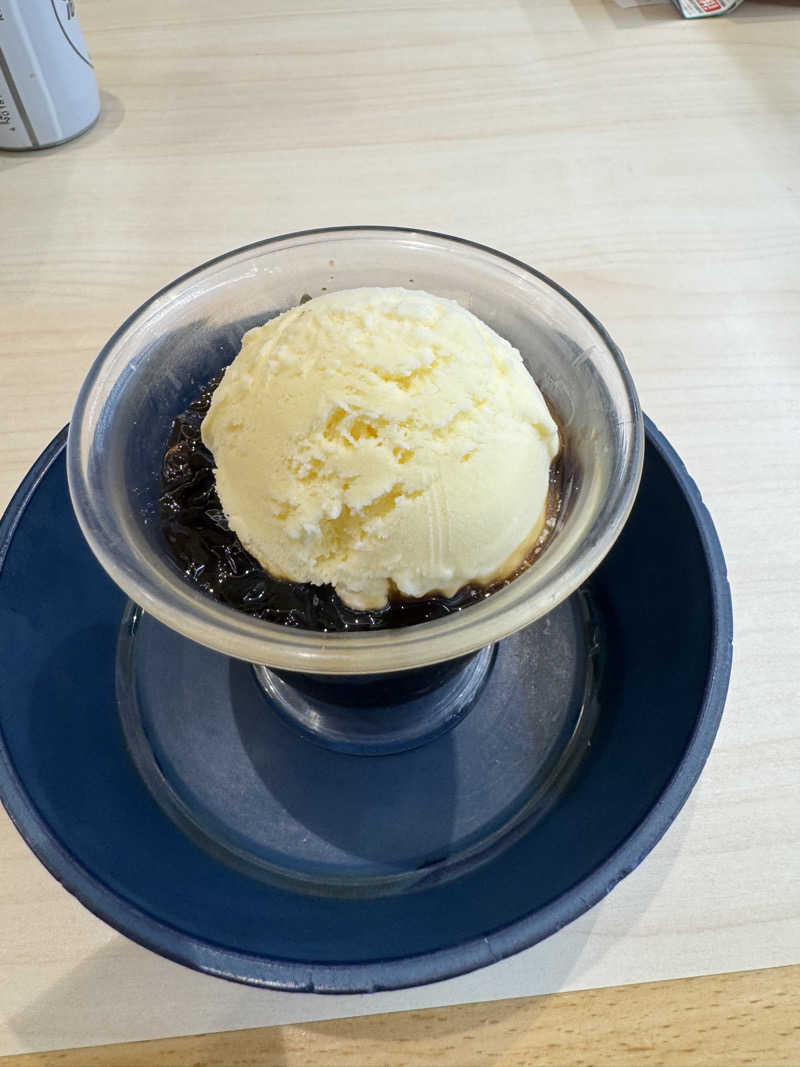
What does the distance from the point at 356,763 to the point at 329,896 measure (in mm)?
126

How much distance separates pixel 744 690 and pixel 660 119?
1.14 meters

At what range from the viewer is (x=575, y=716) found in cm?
78

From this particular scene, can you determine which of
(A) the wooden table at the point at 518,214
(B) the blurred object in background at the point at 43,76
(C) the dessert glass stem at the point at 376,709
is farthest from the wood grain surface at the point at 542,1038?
(B) the blurred object in background at the point at 43,76

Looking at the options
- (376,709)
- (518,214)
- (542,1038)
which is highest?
(518,214)

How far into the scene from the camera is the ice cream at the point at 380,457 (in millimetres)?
640

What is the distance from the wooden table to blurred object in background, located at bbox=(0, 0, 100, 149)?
0.12ft

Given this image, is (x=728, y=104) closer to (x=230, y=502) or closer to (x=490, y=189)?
(x=490, y=189)

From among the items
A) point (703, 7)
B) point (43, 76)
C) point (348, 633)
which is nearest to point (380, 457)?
point (348, 633)

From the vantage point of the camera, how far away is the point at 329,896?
0.68 meters

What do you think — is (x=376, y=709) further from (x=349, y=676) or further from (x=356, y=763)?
(x=349, y=676)

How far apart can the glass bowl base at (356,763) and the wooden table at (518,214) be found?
5.1 inches

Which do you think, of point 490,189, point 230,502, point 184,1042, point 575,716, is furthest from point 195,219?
point 184,1042

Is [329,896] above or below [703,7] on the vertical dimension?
below

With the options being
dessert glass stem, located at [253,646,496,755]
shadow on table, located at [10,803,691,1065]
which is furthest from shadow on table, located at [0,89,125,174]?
shadow on table, located at [10,803,691,1065]
